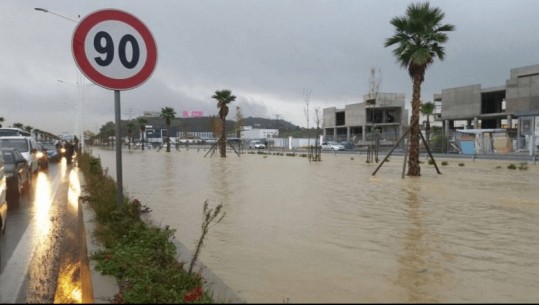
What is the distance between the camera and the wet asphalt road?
4.93 meters

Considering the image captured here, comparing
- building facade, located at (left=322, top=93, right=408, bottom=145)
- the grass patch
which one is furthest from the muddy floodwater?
building facade, located at (left=322, top=93, right=408, bottom=145)

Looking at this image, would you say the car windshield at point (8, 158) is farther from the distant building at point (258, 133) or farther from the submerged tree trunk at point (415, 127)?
the distant building at point (258, 133)

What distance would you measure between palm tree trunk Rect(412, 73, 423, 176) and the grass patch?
1480 cm

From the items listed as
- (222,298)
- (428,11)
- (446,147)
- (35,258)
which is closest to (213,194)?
(35,258)

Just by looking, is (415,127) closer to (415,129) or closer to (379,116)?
(415,129)

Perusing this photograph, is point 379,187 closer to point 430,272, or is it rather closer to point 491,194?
point 491,194

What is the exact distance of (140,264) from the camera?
4652mm

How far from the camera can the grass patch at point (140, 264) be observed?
12.9 feet

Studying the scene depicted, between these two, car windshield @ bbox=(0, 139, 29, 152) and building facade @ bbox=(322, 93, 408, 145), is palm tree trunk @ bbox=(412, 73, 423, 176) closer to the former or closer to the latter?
car windshield @ bbox=(0, 139, 29, 152)

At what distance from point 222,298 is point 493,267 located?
3.82 m

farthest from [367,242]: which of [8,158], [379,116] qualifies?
[379,116]

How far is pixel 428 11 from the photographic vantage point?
18859mm

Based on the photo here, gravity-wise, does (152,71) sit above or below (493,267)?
above

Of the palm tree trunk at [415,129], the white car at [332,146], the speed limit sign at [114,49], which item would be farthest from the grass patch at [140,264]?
the white car at [332,146]
